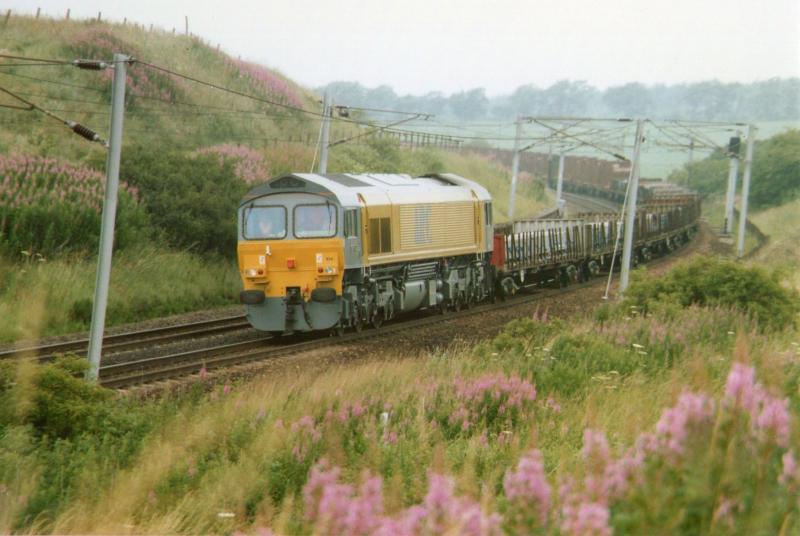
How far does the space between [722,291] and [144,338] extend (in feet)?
35.3

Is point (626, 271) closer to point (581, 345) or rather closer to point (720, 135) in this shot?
point (581, 345)

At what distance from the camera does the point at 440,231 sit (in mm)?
23969

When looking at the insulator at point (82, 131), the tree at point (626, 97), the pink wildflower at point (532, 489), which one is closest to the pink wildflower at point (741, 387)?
the pink wildflower at point (532, 489)

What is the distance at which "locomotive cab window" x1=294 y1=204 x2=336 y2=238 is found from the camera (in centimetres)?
1981

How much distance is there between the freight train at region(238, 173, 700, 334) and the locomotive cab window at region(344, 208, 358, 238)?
2 cm

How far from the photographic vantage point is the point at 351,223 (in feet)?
65.9

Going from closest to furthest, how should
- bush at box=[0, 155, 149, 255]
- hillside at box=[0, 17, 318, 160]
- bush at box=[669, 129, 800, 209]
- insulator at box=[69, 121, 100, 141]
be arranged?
1. insulator at box=[69, 121, 100, 141]
2. bush at box=[0, 155, 149, 255]
3. hillside at box=[0, 17, 318, 160]
4. bush at box=[669, 129, 800, 209]

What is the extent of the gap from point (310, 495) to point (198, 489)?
2573 millimetres

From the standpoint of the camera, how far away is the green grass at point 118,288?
20.4 m

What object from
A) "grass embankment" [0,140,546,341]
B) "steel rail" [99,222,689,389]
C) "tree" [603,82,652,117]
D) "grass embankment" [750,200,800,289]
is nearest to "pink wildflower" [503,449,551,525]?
"steel rail" [99,222,689,389]

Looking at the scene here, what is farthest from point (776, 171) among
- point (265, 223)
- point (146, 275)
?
point (265, 223)

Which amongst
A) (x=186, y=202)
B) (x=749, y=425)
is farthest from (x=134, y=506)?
(x=186, y=202)

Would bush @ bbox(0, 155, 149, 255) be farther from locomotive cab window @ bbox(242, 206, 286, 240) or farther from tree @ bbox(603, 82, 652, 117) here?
tree @ bbox(603, 82, 652, 117)

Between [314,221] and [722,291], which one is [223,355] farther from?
[722,291]
